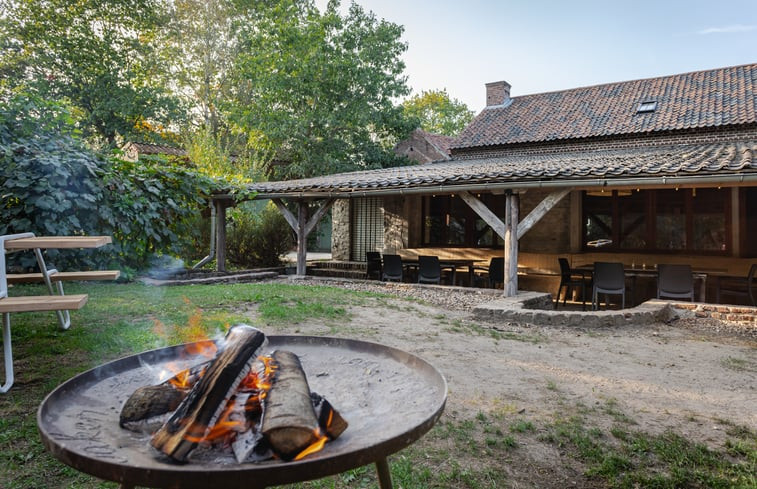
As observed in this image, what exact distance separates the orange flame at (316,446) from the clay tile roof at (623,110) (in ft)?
44.0

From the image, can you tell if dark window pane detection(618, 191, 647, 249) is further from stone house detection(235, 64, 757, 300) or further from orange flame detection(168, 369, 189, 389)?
orange flame detection(168, 369, 189, 389)

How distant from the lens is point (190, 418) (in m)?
1.34

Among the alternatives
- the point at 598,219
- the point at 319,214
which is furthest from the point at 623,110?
the point at 319,214

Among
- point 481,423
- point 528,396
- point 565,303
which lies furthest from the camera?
point 565,303

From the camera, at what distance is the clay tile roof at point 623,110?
1191 cm

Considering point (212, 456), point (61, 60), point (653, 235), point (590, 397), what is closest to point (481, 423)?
point (590, 397)

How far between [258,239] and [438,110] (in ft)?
104

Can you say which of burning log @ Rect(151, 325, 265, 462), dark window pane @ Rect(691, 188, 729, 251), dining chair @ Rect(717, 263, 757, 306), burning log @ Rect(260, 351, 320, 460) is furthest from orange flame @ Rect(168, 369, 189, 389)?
dark window pane @ Rect(691, 188, 729, 251)

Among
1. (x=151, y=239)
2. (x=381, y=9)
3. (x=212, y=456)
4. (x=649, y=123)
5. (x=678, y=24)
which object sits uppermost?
(x=381, y=9)

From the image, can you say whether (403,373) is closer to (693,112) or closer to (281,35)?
(693,112)

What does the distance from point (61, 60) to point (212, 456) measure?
2422 centimetres

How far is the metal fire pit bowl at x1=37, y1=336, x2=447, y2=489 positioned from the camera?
1081 mm

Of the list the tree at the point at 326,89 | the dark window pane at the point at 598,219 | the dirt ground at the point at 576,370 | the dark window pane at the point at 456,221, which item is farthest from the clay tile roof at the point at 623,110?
the dirt ground at the point at 576,370

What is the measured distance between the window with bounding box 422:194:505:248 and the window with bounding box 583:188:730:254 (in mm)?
2405
